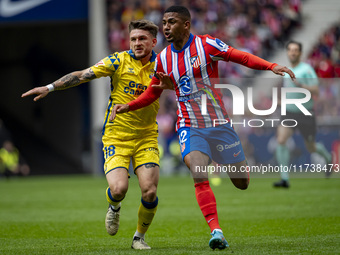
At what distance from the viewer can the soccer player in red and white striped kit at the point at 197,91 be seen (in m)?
5.92

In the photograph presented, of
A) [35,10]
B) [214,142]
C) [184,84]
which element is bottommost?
[214,142]

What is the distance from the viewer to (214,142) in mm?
6090

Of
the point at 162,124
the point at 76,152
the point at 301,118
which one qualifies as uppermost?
the point at 301,118

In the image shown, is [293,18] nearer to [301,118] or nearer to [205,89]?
[301,118]

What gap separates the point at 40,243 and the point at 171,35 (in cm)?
261

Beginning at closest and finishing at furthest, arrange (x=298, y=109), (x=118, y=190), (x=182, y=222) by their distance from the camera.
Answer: (x=118, y=190), (x=182, y=222), (x=298, y=109)

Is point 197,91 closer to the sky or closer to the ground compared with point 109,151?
closer to the sky

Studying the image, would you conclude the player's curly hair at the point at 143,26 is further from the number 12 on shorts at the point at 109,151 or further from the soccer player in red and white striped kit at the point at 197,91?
the number 12 on shorts at the point at 109,151

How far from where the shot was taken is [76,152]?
88.3 feet

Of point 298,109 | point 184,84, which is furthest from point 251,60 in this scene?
point 298,109

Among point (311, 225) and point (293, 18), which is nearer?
point (311, 225)

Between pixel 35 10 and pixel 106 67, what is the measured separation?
15345 millimetres

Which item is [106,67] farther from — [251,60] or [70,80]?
[251,60]

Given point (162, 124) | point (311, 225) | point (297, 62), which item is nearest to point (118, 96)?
point (311, 225)
